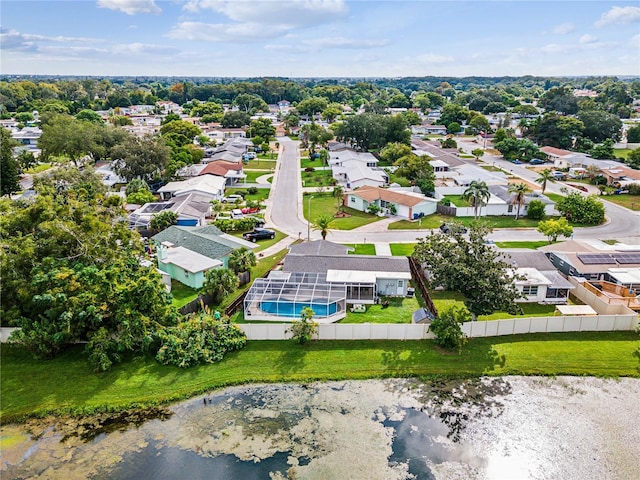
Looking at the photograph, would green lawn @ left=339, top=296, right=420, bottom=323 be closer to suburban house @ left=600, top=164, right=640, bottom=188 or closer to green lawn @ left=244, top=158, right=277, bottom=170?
suburban house @ left=600, top=164, right=640, bottom=188

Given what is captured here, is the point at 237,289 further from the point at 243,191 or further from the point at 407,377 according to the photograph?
the point at 243,191

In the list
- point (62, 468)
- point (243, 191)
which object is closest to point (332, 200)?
point (243, 191)

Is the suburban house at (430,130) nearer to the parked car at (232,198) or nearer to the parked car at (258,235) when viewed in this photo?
the parked car at (232,198)

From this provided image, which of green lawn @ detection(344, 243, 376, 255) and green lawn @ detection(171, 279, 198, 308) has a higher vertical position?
green lawn @ detection(344, 243, 376, 255)

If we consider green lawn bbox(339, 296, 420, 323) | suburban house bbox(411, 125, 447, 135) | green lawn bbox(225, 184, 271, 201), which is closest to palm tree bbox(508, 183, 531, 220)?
green lawn bbox(339, 296, 420, 323)

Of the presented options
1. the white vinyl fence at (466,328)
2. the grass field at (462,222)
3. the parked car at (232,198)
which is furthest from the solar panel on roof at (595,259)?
the parked car at (232,198)

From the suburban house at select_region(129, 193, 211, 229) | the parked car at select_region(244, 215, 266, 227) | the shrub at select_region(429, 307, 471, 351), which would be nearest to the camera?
the shrub at select_region(429, 307, 471, 351)

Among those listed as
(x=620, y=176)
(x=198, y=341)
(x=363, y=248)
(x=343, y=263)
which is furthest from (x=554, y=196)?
(x=198, y=341)
